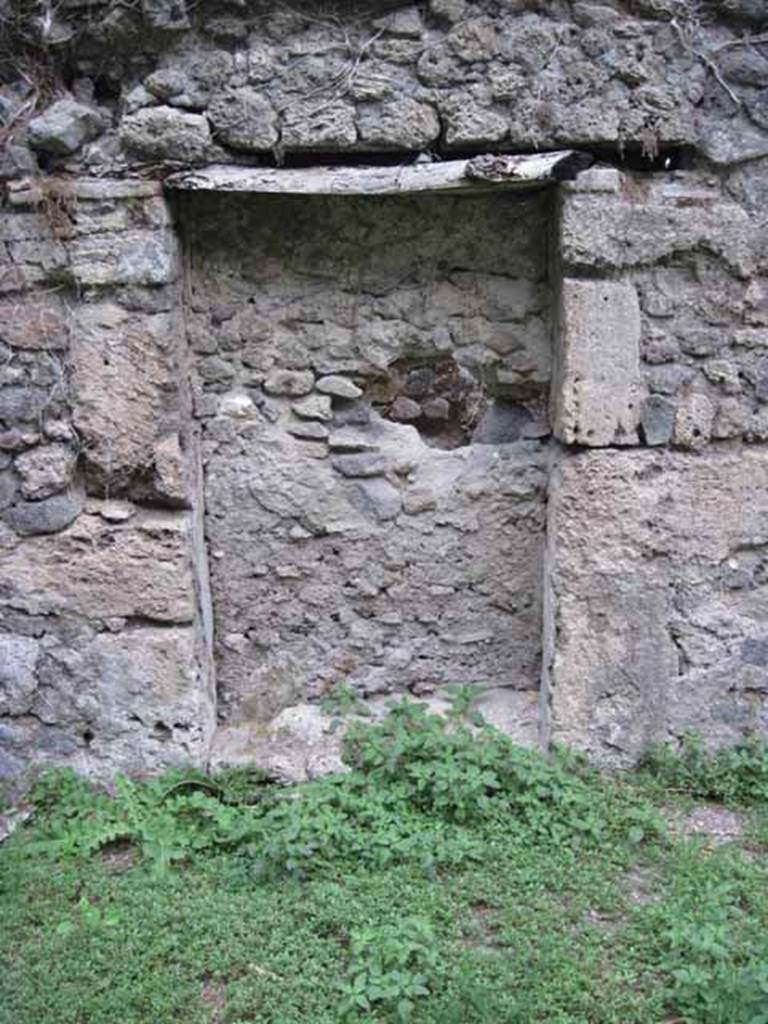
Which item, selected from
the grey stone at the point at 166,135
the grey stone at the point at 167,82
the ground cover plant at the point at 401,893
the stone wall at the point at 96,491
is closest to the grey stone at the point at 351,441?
the stone wall at the point at 96,491

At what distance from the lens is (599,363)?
3375 millimetres

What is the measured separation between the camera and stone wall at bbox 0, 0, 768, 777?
3.23m

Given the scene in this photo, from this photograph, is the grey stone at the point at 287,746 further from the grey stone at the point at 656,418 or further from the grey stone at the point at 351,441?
the grey stone at the point at 656,418

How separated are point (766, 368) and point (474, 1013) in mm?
2245

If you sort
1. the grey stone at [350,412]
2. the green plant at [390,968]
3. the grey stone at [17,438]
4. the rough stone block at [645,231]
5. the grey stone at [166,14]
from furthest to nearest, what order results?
the grey stone at [350,412], the grey stone at [17,438], the rough stone block at [645,231], the grey stone at [166,14], the green plant at [390,968]

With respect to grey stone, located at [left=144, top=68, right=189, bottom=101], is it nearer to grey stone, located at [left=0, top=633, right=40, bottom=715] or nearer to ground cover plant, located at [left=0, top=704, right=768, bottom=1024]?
grey stone, located at [left=0, top=633, right=40, bottom=715]

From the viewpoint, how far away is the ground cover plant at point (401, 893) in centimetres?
255

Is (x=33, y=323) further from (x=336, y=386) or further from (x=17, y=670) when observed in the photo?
(x=17, y=670)

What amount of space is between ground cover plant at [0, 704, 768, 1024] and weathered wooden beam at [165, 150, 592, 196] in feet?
5.92

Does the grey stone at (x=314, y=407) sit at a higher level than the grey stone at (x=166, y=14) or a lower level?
lower

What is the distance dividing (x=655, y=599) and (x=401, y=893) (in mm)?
Answer: 1328

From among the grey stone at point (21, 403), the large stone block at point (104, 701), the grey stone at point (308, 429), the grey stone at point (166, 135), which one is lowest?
the large stone block at point (104, 701)

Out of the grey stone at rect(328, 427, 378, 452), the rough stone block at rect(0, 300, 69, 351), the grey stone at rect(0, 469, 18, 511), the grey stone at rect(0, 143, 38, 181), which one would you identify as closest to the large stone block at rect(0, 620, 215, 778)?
the grey stone at rect(0, 469, 18, 511)

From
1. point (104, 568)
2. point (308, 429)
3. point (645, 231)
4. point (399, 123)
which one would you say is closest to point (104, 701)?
point (104, 568)
